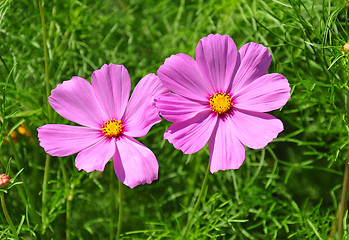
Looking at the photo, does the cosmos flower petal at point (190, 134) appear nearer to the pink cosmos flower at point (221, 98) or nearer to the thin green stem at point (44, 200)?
the pink cosmos flower at point (221, 98)

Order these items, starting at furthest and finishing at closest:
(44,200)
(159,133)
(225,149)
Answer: (159,133), (44,200), (225,149)

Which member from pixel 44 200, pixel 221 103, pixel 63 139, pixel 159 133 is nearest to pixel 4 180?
pixel 63 139

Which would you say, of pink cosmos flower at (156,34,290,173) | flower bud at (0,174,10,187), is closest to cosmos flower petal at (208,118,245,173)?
pink cosmos flower at (156,34,290,173)

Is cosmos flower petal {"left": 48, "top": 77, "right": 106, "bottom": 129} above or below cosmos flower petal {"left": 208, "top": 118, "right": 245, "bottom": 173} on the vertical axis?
above

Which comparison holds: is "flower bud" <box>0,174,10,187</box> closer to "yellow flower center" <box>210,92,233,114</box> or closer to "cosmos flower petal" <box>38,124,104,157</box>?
"cosmos flower petal" <box>38,124,104,157</box>

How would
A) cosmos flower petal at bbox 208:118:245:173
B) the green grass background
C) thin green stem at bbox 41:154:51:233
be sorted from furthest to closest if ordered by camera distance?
the green grass background → thin green stem at bbox 41:154:51:233 → cosmos flower petal at bbox 208:118:245:173

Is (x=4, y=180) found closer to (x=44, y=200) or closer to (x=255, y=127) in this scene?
(x=44, y=200)

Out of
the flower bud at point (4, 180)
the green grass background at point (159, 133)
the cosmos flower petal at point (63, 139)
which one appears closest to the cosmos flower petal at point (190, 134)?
the cosmos flower petal at point (63, 139)

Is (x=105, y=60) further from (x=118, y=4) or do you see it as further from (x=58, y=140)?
(x=58, y=140)
